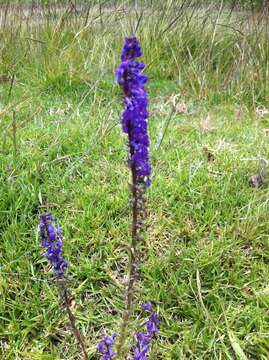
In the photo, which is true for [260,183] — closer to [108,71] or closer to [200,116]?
[200,116]

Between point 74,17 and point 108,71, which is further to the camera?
point 74,17

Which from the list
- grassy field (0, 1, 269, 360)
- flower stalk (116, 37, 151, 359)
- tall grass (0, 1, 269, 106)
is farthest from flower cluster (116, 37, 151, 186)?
tall grass (0, 1, 269, 106)

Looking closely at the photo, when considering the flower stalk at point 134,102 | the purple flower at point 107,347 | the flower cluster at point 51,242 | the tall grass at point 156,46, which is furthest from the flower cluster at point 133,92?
the tall grass at point 156,46

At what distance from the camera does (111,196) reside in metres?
2.47

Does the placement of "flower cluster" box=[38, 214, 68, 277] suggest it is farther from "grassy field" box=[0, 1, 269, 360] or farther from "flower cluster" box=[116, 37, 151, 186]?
"grassy field" box=[0, 1, 269, 360]

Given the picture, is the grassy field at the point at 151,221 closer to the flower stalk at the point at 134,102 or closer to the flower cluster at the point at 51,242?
the flower cluster at the point at 51,242


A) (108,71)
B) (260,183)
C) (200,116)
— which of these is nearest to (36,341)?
(260,183)

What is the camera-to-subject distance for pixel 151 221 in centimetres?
232

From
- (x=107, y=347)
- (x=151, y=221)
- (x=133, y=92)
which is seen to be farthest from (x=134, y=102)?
(x=151, y=221)

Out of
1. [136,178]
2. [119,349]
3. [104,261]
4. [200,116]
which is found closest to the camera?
[136,178]

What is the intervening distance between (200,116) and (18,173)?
1894 mm

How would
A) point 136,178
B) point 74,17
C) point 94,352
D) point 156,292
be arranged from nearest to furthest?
point 136,178 < point 94,352 < point 156,292 < point 74,17

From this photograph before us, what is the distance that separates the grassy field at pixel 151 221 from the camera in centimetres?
185

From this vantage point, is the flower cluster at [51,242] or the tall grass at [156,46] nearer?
the flower cluster at [51,242]
